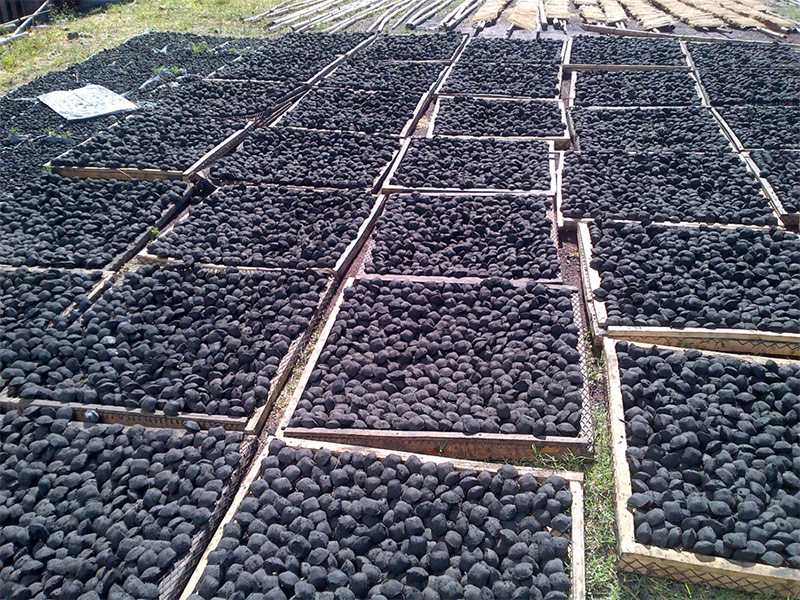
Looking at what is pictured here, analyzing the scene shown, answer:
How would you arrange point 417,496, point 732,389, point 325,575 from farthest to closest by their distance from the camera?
point 732,389 < point 417,496 < point 325,575

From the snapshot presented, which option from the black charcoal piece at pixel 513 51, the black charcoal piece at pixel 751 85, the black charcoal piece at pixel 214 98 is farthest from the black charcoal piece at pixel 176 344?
the black charcoal piece at pixel 513 51

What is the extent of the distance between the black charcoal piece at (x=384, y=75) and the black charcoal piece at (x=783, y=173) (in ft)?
15.4

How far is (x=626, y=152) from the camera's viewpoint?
657 centimetres

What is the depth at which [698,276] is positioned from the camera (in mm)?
4504

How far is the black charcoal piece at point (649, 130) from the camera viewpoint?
674cm

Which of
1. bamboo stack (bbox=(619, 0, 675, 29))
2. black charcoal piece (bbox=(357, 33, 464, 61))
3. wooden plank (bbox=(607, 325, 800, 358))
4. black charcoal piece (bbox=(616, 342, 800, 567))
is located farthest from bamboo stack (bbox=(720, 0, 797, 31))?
black charcoal piece (bbox=(616, 342, 800, 567))

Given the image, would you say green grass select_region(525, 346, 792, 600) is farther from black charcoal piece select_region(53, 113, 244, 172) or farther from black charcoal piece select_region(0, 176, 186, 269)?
black charcoal piece select_region(53, 113, 244, 172)

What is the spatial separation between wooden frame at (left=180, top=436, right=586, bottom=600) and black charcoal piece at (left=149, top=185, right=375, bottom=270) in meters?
1.96

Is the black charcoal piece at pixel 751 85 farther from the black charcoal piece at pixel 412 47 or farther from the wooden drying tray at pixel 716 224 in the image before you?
the black charcoal piece at pixel 412 47

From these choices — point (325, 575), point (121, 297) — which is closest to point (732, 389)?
point (325, 575)

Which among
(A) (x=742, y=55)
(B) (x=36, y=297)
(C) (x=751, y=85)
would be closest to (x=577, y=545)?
(B) (x=36, y=297)

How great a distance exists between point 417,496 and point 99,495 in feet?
5.61

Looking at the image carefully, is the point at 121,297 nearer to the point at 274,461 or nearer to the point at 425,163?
the point at 274,461

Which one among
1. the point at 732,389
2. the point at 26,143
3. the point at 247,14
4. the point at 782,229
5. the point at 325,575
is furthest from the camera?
the point at 247,14
